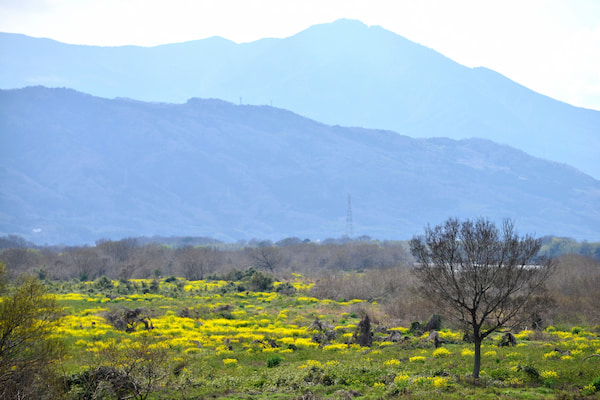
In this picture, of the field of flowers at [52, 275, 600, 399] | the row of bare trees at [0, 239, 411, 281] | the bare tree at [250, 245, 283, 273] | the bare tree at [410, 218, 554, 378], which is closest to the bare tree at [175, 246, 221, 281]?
the row of bare trees at [0, 239, 411, 281]

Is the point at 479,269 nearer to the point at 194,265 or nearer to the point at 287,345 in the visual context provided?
the point at 287,345

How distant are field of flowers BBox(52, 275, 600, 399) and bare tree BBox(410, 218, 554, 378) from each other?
2.94 m

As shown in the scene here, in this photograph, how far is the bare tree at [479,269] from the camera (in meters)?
24.4

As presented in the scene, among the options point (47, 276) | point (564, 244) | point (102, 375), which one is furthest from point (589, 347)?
point (564, 244)

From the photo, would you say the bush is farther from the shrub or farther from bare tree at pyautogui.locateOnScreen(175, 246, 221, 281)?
bare tree at pyautogui.locateOnScreen(175, 246, 221, 281)

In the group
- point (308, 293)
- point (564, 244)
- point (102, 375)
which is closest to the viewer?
point (102, 375)

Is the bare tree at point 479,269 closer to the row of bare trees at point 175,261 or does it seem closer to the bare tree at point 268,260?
the row of bare trees at point 175,261

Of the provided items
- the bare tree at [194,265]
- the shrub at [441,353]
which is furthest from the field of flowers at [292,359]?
the bare tree at [194,265]

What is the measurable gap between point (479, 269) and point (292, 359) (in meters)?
12.9

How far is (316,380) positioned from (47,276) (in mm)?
69133

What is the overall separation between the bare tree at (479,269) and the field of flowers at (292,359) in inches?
116

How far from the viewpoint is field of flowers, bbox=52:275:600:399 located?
2303 centimetres

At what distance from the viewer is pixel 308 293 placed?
238ft

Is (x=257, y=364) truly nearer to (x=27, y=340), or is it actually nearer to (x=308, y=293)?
(x=27, y=340)
